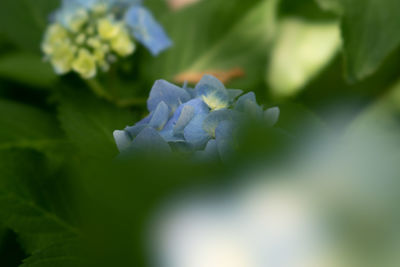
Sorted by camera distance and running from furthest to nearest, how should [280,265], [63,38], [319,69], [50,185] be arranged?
1. [319,69]
2. [63,38]
3. [50,185]
4. [280,265]

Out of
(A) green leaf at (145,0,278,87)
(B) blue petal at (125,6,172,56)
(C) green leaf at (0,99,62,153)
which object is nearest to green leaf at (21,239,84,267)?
(C) green leaf at (0,99,62,153)

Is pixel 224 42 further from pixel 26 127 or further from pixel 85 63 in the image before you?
pixel 26 127

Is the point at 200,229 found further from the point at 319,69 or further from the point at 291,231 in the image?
the point at 319,69

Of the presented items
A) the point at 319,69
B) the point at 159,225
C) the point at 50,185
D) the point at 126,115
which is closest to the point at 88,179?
the point at 159,225

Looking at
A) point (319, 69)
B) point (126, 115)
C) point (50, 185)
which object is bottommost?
point (50, 185)

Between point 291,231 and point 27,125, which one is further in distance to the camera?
point 27,125

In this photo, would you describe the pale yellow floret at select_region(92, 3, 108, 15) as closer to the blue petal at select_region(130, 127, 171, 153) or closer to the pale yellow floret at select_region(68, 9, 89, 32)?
the pale yellow floret at select_region(68, 9, 89, 32)

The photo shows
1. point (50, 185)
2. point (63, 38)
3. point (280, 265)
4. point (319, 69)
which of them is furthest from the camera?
point (319, 69)
